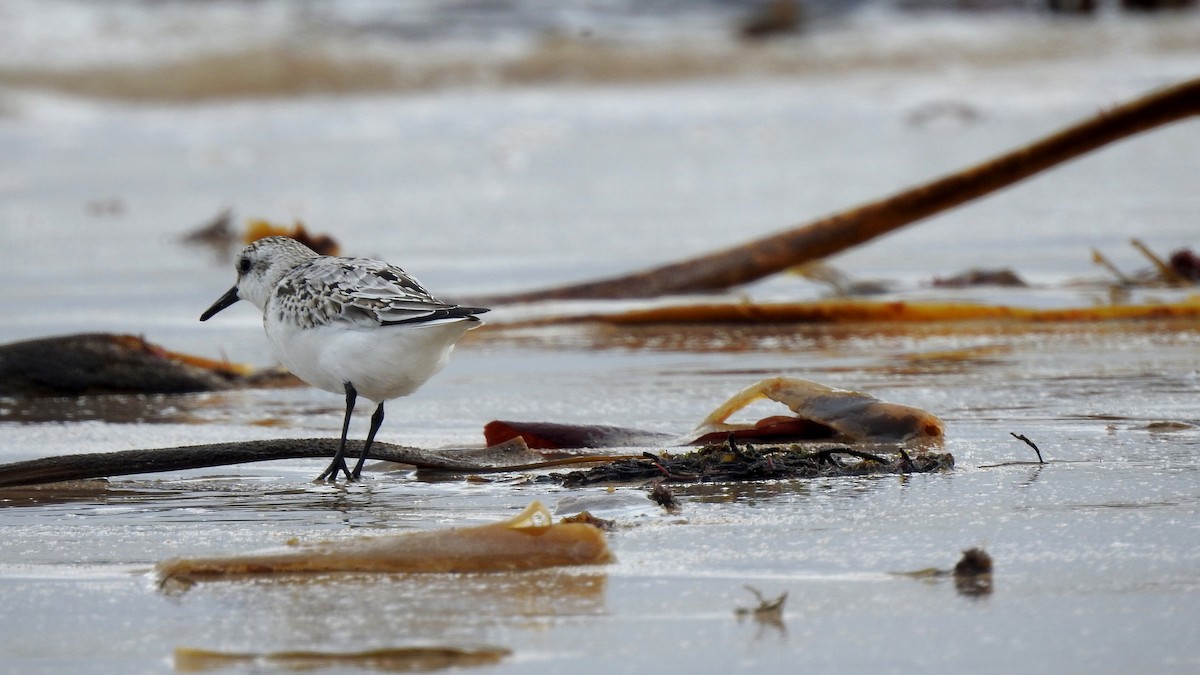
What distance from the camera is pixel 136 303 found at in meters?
5.84

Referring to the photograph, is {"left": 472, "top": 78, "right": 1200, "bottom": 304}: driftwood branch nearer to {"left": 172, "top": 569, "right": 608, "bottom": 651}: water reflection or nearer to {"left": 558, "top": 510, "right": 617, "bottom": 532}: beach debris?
{"left": 558, "top": 510, "right": 617, "bottom": 532}: beach debris

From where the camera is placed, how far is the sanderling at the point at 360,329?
10.2 feet

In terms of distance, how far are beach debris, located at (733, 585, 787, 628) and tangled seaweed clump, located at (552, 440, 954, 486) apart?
0.77 metres

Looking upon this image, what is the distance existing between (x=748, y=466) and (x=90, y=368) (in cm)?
204

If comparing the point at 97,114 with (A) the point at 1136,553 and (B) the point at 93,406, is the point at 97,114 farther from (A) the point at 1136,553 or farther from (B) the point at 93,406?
(A) the point at 1136,553

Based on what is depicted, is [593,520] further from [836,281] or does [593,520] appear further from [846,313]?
[836,281]

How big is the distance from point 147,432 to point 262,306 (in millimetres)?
411

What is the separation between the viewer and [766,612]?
6.66 feet

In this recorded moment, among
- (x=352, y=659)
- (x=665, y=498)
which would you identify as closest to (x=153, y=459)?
(x=665, y=498)

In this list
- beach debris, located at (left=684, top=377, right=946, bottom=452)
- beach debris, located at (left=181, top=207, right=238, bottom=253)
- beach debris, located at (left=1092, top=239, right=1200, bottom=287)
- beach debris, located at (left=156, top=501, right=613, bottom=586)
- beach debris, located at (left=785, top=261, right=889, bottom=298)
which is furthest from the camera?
beach debris, located at (left=181, top=207, right=238, bottom=253)

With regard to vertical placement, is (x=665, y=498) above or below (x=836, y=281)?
below

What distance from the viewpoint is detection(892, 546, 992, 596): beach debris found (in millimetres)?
2137

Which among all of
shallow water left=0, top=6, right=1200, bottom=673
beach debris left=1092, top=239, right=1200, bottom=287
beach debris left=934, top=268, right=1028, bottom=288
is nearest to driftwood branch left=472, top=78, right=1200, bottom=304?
shallow water left=0, top=6, right=1200, bottom=673

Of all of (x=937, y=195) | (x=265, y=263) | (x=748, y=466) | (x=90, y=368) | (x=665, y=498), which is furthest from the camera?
(x=937, y=195)
